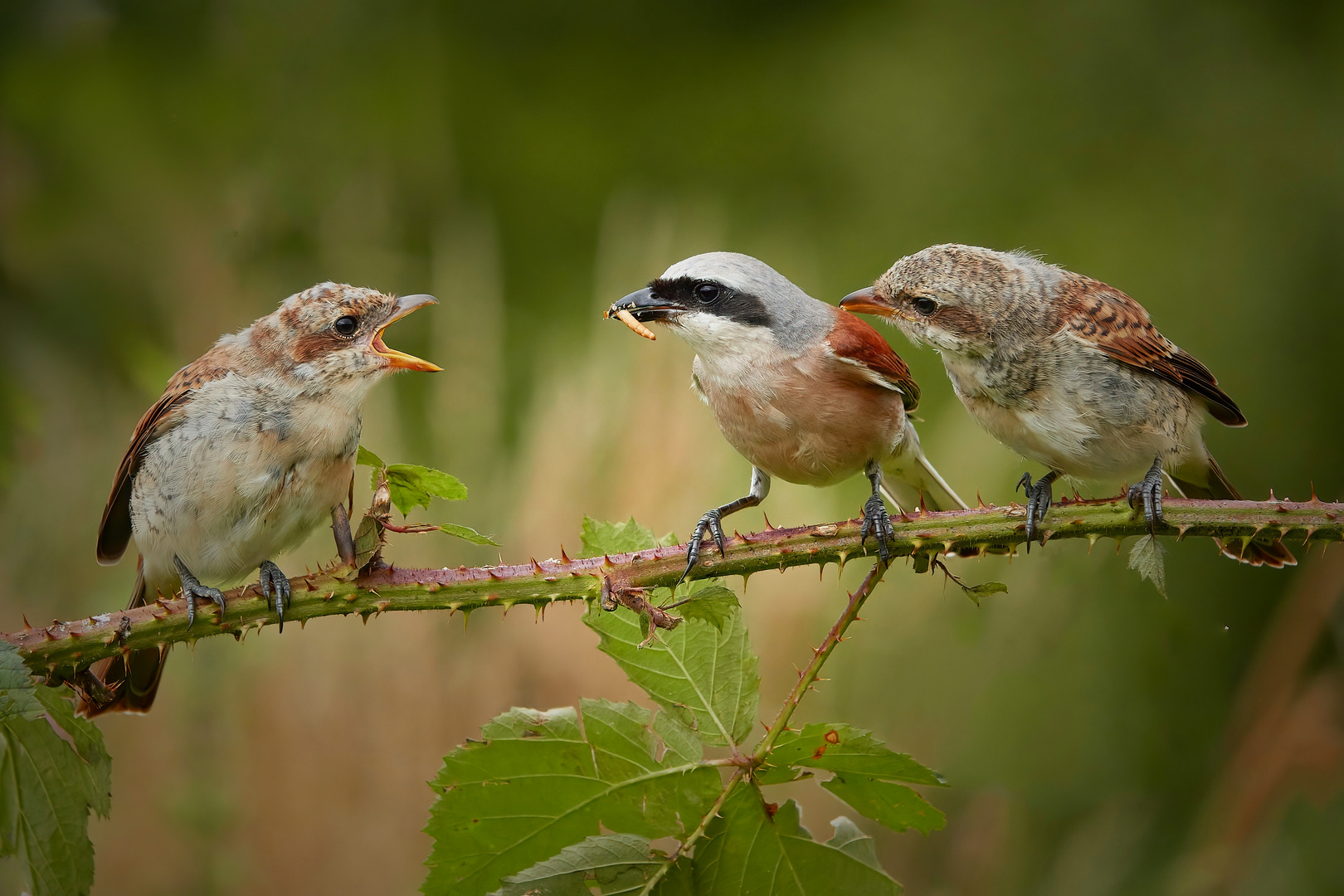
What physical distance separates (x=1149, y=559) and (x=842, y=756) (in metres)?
0.45

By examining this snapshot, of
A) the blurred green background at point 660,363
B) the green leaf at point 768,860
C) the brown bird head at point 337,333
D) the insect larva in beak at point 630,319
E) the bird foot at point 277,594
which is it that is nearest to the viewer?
the green leaf at point 768,860

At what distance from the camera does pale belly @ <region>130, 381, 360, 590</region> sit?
1620 mm

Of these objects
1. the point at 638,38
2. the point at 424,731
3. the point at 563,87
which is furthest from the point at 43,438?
the point at 638,38

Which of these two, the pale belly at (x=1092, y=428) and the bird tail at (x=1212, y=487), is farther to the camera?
the bird tail at (x=1212, y=487)

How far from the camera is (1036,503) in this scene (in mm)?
1397

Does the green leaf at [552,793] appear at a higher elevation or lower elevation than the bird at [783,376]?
lower

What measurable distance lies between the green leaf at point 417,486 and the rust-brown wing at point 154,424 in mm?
714

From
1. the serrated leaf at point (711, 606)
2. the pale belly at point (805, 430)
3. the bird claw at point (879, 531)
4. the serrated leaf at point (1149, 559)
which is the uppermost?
the pale belly at point (805, 430)

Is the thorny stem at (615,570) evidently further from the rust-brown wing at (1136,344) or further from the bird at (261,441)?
the rust-brown wing at (1136,344)

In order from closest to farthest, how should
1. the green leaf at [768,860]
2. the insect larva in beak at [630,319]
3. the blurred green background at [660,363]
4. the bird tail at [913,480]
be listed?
the green leaf at [768,860] → the insect larva in beak at [630,319] → the bird tail at [913,480] → the blurred green background at [660,363]

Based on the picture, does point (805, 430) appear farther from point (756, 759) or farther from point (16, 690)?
point (16, 690)

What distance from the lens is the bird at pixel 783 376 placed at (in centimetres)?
156

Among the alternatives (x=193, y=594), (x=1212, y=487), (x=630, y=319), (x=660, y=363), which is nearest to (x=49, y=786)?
(x=193, y=594)

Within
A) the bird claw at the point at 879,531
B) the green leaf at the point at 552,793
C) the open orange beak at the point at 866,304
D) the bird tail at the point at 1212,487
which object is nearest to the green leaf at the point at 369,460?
the green leaf at the point at 552,793
